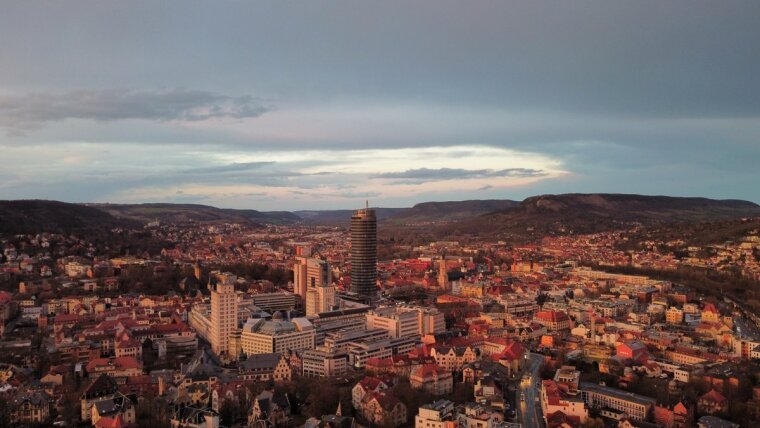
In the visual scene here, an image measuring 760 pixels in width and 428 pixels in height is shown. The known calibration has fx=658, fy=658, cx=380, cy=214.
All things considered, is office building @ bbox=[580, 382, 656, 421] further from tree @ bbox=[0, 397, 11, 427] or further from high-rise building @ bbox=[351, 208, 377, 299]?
high-rise building @ bbox=[351, 208, 377, 299]

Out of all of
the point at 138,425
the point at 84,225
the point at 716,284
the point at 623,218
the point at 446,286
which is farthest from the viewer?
the point at 623,218

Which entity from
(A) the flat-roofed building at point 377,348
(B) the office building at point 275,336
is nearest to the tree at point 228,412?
(A) the flat-roofed building at point 377,348

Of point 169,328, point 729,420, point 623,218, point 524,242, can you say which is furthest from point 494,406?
point 623,218

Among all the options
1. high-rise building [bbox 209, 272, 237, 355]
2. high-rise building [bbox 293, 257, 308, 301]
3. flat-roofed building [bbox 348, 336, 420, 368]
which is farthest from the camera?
high-rise building [bbox 293, 257, 308, 301]

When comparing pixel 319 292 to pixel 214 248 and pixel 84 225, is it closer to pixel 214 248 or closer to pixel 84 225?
pixel 214 248

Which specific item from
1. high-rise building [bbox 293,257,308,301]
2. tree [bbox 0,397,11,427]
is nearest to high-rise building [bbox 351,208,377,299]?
high-rise building [bbox 293,257,308,301]

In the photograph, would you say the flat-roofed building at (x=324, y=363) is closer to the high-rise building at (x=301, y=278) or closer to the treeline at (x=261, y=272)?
the high-rise building at (x=301, y=278)
